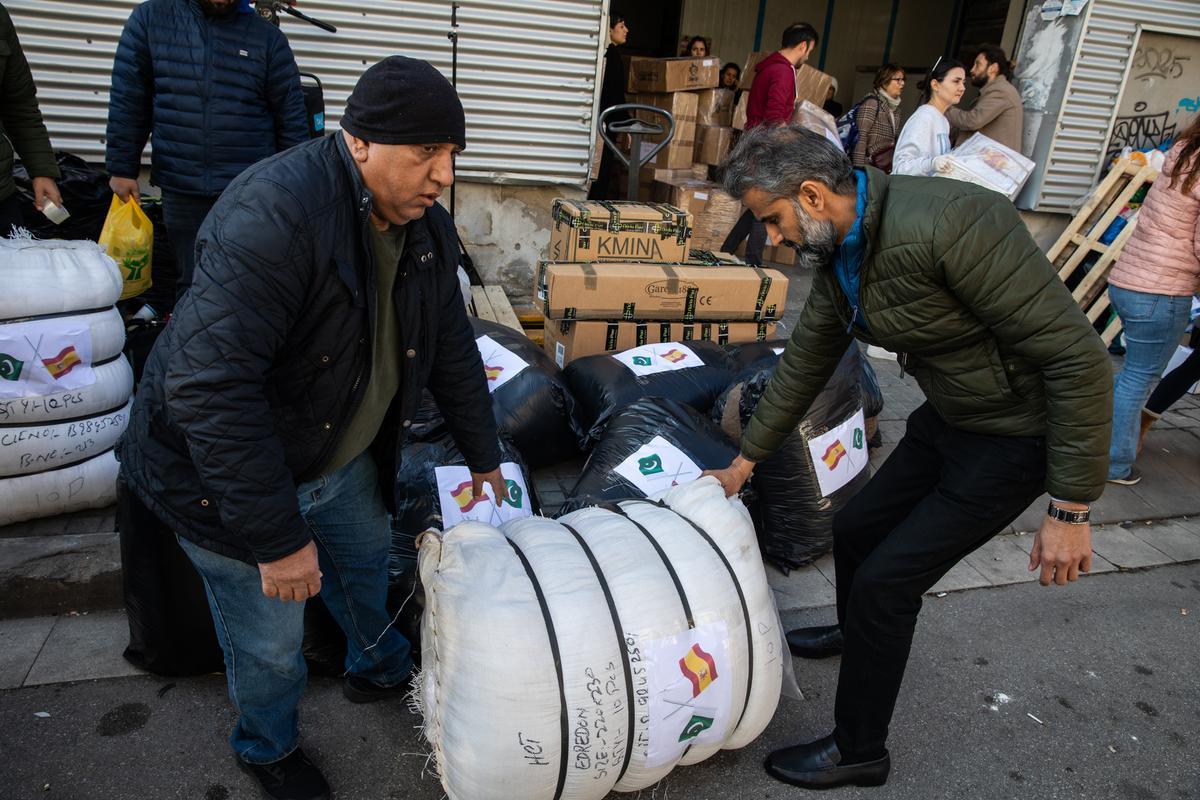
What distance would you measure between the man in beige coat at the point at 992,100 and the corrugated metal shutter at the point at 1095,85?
0.99 metres

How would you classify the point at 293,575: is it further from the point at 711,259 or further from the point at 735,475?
the point at 711,259

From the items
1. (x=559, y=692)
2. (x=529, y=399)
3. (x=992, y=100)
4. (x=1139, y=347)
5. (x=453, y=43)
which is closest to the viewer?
(x=559, y=692)

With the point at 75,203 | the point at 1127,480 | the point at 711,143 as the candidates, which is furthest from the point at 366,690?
the point at 711,143

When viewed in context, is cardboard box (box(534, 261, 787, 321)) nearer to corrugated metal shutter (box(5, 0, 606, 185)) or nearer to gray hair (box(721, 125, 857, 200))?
corrugated metal shutter (box(5, 0, 606, 185))

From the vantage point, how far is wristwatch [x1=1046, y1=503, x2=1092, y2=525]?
1.89m

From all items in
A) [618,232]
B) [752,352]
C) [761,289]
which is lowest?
[752,352]

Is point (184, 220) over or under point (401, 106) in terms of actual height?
under

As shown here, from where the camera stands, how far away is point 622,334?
13.7ft

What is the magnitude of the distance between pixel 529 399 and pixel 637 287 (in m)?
0.96

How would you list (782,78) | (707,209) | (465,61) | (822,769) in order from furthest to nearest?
(707,209) → (782,78) → (465,61) → (822,769)

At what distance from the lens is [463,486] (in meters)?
2.79

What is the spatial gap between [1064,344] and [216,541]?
190 cm

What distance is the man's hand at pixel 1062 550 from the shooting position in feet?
6.27

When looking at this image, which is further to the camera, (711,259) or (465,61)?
(465,61)
